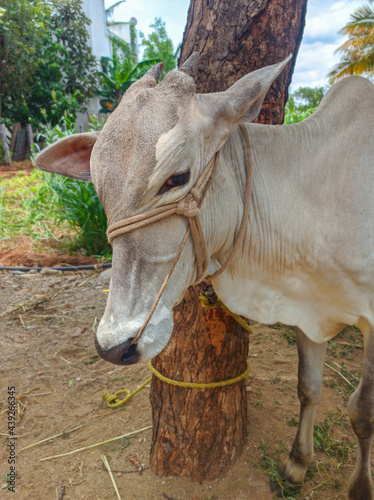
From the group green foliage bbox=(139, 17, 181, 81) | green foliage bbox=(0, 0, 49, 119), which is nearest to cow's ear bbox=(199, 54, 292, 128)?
green foliage bbox=(0, 0, 49, 119)

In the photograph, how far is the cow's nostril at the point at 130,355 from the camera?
1.16 m

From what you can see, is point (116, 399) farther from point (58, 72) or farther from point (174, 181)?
point (58, 72)

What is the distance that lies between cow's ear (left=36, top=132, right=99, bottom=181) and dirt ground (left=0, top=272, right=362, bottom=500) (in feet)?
4.74

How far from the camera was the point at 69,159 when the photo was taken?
158cm

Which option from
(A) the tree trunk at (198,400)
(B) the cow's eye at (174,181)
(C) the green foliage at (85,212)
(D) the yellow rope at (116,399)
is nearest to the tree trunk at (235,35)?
(B) the cow's eye at (174,181)

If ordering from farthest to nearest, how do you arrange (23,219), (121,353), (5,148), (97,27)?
(97,27) < (5,148) < (23,219) < (121,353)

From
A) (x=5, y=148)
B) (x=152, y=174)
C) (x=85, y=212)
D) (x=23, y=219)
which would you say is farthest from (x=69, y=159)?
(x=5, y=148)

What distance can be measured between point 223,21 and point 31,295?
10.2 ft

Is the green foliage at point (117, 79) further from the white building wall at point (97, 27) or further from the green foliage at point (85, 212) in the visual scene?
the green foliage at point (85, 212)

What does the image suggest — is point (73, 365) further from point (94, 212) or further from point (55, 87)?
point (55, 87)

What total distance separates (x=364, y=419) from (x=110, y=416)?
141 centimetres

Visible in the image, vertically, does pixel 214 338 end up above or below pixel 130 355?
below

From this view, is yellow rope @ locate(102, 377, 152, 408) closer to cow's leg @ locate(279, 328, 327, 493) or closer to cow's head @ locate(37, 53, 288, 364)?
cow's leg @ locate(279, 328, 327, 493)

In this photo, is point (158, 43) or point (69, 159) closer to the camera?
point (69, 159)
